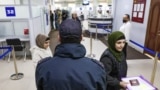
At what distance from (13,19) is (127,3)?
5017 mm

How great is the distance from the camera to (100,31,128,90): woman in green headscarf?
1.54m

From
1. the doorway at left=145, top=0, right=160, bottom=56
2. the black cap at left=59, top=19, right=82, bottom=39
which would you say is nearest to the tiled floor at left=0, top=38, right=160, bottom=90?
the doorway at left=145, top=0, right=160, bottom=56

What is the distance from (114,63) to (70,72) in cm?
81

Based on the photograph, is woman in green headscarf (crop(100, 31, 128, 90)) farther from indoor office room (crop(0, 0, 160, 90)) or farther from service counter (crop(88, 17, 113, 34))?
service counter (crop(88, 17, 113, 34))

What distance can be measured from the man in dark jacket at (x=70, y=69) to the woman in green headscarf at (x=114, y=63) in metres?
0.60

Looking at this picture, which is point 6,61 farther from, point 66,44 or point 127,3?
point 127,3

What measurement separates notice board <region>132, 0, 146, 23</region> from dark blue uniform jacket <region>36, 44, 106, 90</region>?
17.2 feet

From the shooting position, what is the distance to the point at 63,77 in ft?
2.87

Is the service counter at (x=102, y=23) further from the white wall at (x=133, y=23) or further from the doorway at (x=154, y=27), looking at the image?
the doorway at (x=154, y=27)

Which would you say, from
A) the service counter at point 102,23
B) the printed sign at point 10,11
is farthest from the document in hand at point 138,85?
the service counter at point 102,23

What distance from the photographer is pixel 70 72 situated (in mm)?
876

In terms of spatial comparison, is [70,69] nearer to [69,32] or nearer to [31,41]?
[69,32]

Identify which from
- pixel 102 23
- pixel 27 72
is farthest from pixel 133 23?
pixel 27 72

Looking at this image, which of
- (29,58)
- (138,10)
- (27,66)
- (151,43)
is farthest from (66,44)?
(138,10)
